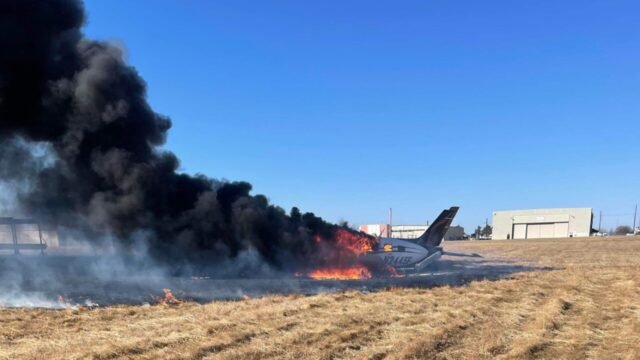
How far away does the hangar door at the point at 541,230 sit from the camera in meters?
111

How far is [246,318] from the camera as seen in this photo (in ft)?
40.2

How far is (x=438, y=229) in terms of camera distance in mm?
31078

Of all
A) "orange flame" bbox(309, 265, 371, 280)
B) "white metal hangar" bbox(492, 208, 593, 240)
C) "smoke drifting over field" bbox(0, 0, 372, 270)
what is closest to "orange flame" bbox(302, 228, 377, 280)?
"orange flame" bbox(309, 265, 371, 280)

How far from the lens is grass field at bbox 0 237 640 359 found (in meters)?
9.14

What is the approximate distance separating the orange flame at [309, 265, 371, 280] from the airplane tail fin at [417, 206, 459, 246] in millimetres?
7390

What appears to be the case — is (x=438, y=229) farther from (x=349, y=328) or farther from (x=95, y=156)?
(x=95, y=156)

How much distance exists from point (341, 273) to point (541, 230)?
351 feet

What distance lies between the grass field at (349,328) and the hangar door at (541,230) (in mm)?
106611

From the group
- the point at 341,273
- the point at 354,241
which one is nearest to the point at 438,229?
the point at 354,241

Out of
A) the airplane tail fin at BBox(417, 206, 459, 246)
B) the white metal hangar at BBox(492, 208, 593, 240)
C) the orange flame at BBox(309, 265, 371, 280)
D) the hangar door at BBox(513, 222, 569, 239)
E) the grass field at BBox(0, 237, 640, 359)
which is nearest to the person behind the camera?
the grass field at BBox(0, 237, 640, 359)

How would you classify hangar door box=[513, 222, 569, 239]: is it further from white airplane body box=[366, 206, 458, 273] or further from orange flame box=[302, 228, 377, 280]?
orange flame box=[302, 228, 377, 280]

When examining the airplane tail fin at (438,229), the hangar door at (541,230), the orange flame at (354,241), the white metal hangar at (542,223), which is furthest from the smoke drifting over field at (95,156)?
→ the hangar door at (541,230)

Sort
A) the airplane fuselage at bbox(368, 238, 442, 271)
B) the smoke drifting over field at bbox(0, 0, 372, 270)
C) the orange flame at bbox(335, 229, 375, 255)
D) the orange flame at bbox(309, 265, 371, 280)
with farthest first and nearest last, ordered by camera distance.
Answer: the airplane fuselage at bbox(368, 238, 442, 271)
the orange flame at bbox(335, 229, 375, 255)
the orange flame at bbox(309, 265, 371, 280)
the smoke drifting over field at bbox(0, 0, 372, 270)

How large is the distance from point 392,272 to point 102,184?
1642 centimetres
